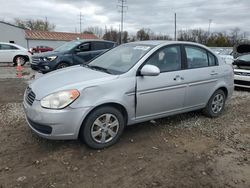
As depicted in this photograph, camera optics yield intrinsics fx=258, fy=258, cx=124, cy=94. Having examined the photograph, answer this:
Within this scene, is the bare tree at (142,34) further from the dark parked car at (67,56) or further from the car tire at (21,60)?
the dark parked car at (67,56)

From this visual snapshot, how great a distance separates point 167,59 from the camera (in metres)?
4.61

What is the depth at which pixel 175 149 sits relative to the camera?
4008 millimetres

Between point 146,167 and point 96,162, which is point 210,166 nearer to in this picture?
point 146,167

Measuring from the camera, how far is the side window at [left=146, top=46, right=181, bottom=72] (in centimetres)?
443

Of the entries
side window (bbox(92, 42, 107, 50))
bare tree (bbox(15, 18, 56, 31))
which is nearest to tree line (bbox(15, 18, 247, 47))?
bare tree (bbox(15, 18, 56, 31))

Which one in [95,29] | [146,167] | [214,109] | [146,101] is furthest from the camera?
[95,29]

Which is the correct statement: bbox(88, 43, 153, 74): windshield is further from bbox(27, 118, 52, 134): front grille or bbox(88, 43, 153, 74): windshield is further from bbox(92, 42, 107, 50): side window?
bbox(92, 42, 107, 50): side window

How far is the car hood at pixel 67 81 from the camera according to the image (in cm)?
366

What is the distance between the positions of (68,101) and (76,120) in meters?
0.28

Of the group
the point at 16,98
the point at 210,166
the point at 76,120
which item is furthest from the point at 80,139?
the point at 16,98

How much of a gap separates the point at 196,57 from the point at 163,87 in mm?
1206

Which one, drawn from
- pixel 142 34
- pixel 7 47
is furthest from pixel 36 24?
pixel 7 47

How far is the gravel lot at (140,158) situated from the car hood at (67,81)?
885 mm

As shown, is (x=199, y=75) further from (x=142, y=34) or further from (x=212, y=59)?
(x=142, y=34)
